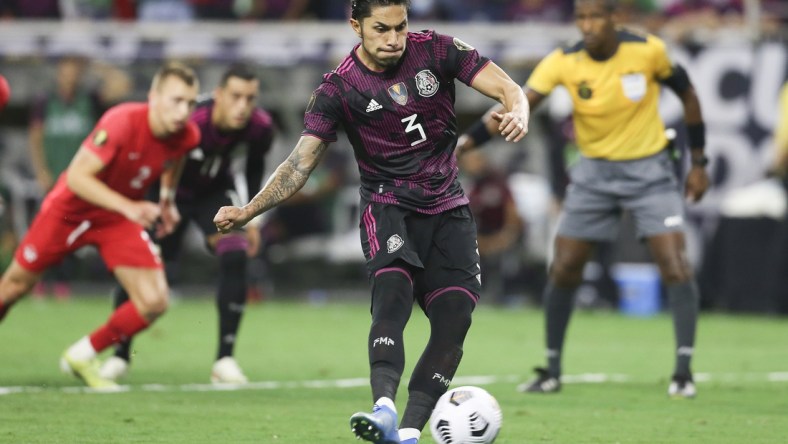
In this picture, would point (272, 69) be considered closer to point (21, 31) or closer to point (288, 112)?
point (288, 112)

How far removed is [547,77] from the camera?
998 cm

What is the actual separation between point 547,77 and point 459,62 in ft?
10.1

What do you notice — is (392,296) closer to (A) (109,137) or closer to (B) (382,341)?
(B) (382,341)

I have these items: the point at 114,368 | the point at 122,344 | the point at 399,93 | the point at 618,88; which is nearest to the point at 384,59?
the point at 399,93

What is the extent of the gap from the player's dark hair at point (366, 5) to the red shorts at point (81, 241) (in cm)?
359

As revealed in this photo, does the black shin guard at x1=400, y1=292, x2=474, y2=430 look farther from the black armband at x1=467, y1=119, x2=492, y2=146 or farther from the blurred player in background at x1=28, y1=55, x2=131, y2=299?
the blurred player in background at x1=28, y1=55, x2=131, y2=299

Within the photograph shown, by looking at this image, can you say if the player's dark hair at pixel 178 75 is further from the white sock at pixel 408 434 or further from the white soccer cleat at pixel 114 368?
the white sock at pixel 408 434


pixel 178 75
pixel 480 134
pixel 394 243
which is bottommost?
pixel 394 243

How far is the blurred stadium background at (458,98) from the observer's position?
55.6 feet

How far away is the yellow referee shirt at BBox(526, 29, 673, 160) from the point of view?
392 inches

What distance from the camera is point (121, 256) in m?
9.87

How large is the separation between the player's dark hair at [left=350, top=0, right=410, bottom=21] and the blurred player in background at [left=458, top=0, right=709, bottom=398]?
10.6 ft

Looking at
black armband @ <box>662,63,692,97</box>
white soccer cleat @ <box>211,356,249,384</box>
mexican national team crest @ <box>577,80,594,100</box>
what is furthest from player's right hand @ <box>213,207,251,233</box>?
black armband @ <box>662,63,692,97</box>

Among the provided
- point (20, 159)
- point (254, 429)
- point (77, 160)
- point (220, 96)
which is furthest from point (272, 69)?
point (254, 429)
